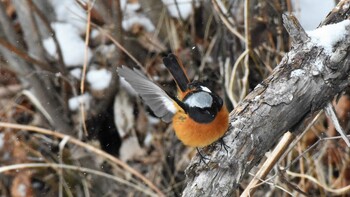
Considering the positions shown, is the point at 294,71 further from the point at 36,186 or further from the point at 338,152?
the point at 36,186

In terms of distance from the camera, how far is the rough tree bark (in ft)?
4.87

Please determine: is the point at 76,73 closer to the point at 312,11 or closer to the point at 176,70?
the point at 312,11

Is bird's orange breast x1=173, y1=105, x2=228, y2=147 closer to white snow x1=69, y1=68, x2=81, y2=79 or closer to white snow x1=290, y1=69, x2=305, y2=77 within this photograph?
white snow x1=290, y1=69, x2=305, y2=77

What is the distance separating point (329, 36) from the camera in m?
1.51

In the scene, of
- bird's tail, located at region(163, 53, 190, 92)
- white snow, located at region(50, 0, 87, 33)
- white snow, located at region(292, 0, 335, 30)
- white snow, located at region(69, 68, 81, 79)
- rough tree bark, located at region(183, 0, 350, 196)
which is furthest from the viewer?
white snow, located at region(50, 0, 87, 33)

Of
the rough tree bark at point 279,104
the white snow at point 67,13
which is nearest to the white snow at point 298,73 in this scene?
the rough tree bark at point 279,104

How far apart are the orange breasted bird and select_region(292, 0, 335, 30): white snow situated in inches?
48.9

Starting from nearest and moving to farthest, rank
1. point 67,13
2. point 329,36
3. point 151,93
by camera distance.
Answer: point 329,36, point 151,93, point 67,13

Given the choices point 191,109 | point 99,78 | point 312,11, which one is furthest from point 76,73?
point 191,109

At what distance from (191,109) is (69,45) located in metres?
1.77

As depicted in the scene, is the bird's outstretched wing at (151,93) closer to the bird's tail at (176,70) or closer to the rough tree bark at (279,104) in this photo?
the bird's tail at (176,70)

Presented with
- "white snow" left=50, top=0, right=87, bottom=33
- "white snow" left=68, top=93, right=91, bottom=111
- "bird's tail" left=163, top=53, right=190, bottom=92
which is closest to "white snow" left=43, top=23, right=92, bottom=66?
"white snow" left=50, top=0, right=87, bottom=33

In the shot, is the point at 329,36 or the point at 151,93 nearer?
the point at 329,36

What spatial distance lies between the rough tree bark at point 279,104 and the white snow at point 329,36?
1 cm
